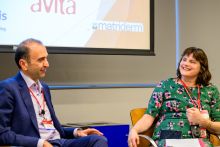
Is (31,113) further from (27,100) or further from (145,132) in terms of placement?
(145,132)

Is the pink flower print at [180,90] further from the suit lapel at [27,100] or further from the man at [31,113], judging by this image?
the suit lapel at [27,100]

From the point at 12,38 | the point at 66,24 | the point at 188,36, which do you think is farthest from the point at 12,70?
the point at 188,36

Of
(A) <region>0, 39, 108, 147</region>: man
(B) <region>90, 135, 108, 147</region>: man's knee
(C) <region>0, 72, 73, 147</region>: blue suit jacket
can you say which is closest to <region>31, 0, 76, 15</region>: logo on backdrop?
(A) <region>0, 39, 108, 147</region>: man

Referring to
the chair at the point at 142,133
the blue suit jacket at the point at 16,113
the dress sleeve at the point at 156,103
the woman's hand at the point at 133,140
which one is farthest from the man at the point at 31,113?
the dress sleeve at the point at 156,103

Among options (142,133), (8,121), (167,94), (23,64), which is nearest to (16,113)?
(8,121)

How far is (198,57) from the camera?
340cm

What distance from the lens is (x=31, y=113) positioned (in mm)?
2719

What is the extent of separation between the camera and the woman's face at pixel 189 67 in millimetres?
3374

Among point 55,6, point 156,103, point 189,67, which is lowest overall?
point 156,103

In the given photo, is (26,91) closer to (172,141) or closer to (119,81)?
(172,141)

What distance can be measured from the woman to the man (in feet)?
2.06

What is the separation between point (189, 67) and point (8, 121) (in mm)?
1584

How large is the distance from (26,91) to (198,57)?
151cm

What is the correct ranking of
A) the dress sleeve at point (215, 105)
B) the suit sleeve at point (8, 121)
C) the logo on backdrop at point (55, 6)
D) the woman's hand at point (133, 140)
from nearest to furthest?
the suit sleeve at point (8, 121) < the woman's hand at point (133, 140) < the dress sleeve at point (215, 105) < the logo on backdrop at point (55, 6)
